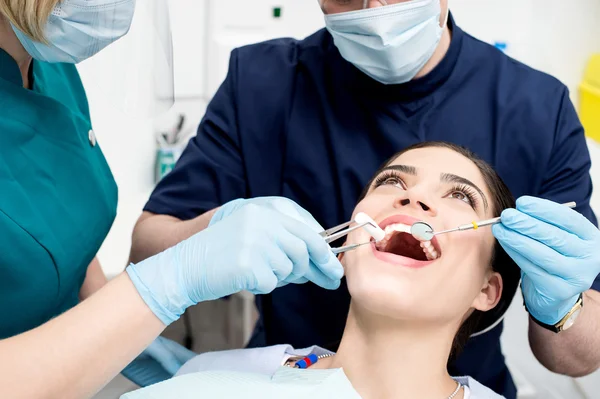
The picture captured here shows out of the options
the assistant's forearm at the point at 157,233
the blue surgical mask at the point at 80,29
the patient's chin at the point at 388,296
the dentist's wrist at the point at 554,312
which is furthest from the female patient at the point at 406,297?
the blue surgical mask at the point at 80,29

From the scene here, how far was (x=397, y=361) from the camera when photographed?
1.29 meters

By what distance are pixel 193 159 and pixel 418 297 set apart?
738 millimetres

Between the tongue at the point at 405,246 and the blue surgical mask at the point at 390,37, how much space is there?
0.38 meters

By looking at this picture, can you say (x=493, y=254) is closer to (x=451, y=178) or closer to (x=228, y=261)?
(x=451, y=178)

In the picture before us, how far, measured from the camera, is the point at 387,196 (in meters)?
1.33

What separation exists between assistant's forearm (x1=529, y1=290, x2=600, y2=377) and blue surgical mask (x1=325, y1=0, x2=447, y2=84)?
2.14 feet

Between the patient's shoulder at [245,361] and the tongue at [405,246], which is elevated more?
the tongue at [405,246]

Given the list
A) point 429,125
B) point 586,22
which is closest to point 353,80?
point 429,125

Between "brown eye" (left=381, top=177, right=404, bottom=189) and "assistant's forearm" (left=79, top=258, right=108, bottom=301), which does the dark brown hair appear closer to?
"brown eye" (left=381, top=177, right=404, bottom=189)

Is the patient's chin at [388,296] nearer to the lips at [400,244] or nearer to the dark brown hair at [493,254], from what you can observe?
the lips at [400,244]

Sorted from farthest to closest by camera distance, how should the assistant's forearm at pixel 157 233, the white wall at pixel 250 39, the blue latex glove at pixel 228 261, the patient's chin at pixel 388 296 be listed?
1. the white wall at pixel 250 39
2. the assistant's forearm at pixel 157 233
3. the patient's chin at pixel 388 296
4. the blue latex glove at pixel 228 261

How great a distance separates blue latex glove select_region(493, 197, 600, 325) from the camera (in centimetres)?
114

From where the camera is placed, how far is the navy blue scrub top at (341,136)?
1.55 metres

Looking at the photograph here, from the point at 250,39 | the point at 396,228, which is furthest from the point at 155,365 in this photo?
the point at 250,39
